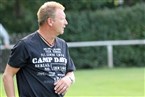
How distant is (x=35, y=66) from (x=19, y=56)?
0.18 meters

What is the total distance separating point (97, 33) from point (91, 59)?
1.15 m

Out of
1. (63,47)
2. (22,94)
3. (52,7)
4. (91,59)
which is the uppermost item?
(52,7)

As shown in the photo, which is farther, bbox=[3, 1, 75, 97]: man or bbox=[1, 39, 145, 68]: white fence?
bbox=[1, 39, 145, 68]: white fence

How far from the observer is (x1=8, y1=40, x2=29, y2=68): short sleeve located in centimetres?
510

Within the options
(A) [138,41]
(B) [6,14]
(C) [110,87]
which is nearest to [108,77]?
(C) [110,87]

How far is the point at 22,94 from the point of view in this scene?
5172 mm

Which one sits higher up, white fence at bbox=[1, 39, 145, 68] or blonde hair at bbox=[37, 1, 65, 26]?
blonde hair at bbox=[37, 1, 65, 26]

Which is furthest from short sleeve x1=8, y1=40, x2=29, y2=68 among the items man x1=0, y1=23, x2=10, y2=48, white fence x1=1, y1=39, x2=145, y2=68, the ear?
white fence x1=1, y1=39, x2=145, y2=68

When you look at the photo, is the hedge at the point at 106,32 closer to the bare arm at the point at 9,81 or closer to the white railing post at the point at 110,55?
the white railing post at the point at 110,55

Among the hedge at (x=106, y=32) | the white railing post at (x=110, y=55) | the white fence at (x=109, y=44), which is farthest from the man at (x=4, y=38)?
the white railing post at (x=110, y=55)

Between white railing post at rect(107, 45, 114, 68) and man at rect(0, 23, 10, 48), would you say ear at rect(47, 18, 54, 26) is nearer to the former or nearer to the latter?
man at rect(0, 23, 10, 48)

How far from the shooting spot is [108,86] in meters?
14.5

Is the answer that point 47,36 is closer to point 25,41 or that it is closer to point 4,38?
point 25,41

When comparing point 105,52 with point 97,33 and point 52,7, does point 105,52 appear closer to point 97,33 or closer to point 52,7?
point 97,33
